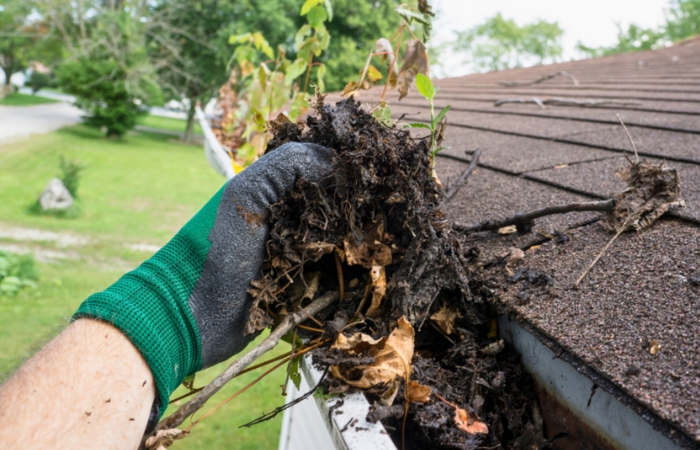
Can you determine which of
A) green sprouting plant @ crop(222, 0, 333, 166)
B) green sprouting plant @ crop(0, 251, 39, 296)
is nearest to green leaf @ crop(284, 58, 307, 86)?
green sprouting plant @ crop(222, 0, 333, 166)

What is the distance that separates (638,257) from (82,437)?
1.19 m

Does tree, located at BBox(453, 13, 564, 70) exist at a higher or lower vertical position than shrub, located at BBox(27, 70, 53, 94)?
higher

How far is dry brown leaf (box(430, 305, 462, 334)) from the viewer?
3.52 ft

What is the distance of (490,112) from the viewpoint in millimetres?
3582

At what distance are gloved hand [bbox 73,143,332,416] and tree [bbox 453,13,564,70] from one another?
38.9 meters

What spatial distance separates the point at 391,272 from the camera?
112cm

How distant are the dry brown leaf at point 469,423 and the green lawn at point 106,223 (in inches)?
36.4

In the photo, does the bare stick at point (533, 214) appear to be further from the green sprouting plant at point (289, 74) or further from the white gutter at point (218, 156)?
A: the white gutter at point (218, 156)

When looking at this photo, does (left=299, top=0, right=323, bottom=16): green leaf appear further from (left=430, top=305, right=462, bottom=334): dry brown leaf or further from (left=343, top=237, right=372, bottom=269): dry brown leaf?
(left=430, top=305, right=462, bottom=334): dry brown leaf

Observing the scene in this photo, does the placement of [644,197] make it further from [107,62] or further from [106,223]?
[107,62]

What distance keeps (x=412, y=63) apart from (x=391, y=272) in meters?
0.75

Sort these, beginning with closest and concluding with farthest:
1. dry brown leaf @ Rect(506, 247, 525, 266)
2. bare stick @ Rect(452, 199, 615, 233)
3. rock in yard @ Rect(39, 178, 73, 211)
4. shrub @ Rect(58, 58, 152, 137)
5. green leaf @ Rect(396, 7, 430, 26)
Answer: dry brown leaf @ Rect(506, 247, 525, 266) < bare stick @ Rect(452, 199, 615, 233) < green leaf @ Rect(396, 7, 430, 26) < rock in yard @ Rect(39, 178, 73, 211) < shrub @ Rect(58, 58, 152, 137)

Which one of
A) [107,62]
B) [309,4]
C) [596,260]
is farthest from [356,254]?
[107,62]

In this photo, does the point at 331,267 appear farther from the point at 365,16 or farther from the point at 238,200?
the point at 365,16
